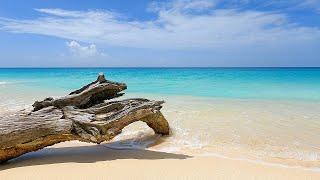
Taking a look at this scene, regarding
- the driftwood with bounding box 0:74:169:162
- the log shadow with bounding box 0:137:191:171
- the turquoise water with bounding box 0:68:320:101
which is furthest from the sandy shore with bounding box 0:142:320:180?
the turquoise water with bounding box 0:68:320:101

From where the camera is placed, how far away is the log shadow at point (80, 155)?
216 inches

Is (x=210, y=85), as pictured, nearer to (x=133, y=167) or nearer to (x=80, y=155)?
(x=80, y=155)

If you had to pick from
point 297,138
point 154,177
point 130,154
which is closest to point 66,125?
point 130,154

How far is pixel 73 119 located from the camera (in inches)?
223

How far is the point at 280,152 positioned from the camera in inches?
249

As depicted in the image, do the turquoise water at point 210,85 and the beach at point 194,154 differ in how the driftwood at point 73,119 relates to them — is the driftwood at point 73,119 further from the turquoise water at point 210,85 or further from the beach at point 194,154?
the turquoise water at point 210,85

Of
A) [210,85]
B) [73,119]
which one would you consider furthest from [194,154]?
[210,85]

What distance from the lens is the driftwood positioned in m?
5.34

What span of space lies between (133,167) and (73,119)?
1.35 metres

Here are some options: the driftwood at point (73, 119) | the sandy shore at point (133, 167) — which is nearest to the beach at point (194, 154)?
the sandy shore at point (133, 167)

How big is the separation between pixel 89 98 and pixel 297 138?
4.43 m

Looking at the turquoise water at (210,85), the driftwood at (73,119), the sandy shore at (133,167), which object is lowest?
the turquoise water at (210,85)

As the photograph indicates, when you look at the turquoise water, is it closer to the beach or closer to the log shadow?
the beach

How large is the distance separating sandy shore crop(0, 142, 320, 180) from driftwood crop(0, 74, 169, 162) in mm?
344
